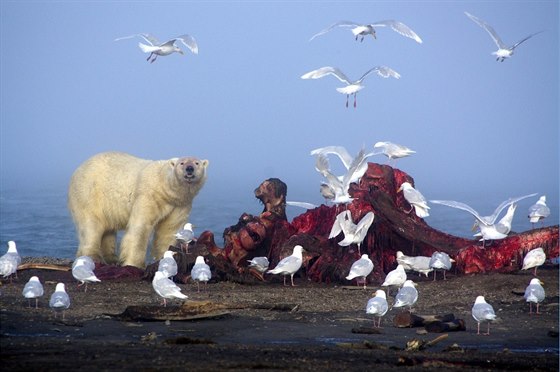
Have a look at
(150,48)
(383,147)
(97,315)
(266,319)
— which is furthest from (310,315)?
(150,48)

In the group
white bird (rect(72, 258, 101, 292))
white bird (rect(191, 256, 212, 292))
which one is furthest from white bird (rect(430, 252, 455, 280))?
white bird (rect(72, 258, 101, 292))

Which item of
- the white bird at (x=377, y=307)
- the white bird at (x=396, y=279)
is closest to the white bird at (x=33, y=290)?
the white bird at (x=377, y=307)

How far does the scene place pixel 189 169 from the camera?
1834cm

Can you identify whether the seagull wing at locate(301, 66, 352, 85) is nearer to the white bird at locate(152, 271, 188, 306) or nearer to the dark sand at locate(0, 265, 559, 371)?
the dark sand at locate(0, 265, 559, 371)

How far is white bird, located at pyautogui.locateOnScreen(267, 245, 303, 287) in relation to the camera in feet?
49.8

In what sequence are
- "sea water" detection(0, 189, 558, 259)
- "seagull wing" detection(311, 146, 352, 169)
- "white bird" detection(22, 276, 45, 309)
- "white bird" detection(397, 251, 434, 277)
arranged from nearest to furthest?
"white bird" detection(22, 276, 45, 309) < "white bird" detection(397, 251, 434, 277) < "seagull wing" detection(311, 146, 352, 169) < "sea water" detection(0, 189, 558, 259)

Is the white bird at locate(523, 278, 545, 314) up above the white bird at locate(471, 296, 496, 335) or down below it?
above

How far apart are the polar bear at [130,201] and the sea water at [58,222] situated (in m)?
6.58

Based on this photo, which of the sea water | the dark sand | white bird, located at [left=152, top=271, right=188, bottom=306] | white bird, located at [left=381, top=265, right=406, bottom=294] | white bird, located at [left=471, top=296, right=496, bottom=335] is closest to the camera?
the dark sand

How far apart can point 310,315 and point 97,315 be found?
7.28ft

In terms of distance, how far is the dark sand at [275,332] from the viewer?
919 centimetres

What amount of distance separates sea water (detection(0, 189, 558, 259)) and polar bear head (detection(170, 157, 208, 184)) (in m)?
8.08

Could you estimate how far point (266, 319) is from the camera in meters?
12.4

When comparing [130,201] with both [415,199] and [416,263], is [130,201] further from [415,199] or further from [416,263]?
[416,263]
